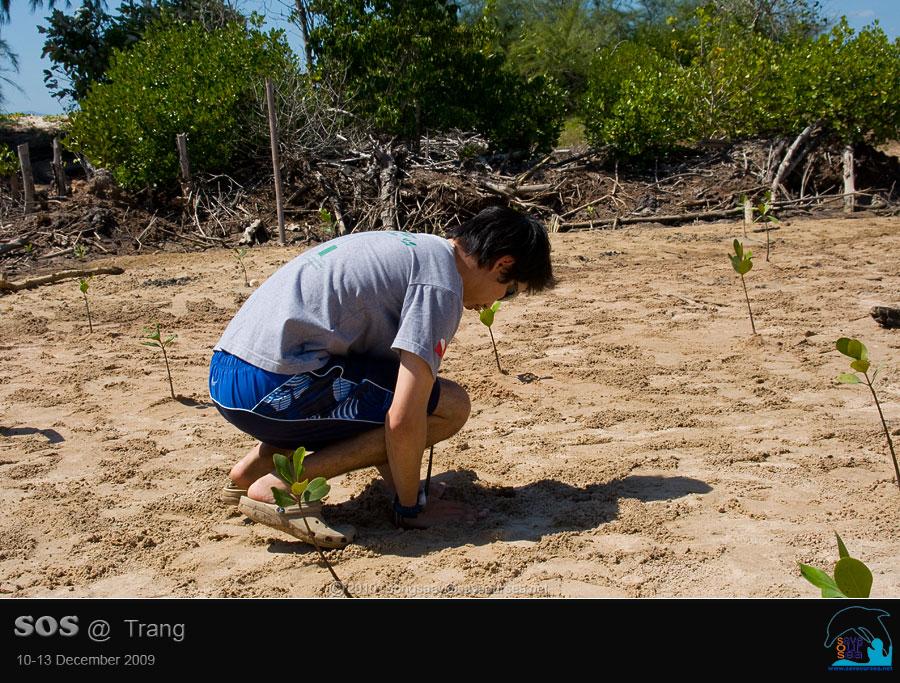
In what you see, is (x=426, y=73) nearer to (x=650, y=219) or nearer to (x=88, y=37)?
(x=650, y=219)

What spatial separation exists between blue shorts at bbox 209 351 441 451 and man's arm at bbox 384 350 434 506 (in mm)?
111

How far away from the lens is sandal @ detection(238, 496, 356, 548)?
2.49 meters

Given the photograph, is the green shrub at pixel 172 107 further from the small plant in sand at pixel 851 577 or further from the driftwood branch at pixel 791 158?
the small plant in sand at pixel 851 577

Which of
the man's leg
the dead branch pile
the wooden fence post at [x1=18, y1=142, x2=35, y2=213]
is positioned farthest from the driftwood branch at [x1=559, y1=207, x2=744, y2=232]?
the man's leg

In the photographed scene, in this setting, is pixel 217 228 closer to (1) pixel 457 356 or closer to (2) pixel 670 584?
(1) pixel 457 356

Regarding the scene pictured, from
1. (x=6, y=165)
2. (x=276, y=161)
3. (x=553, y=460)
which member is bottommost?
(x=553, y=460)

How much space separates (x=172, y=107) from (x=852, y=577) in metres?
9.77

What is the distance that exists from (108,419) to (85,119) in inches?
306

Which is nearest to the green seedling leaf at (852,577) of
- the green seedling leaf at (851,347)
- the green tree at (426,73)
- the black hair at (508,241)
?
the green seedling leaf at (851,347)

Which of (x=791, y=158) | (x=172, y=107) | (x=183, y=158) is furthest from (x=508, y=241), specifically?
(x=172, y=107)

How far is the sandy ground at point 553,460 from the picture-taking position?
2.33 meters

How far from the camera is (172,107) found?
9.97 m

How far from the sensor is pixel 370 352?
2.57 m

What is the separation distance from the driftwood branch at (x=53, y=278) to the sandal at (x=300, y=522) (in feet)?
16.9
